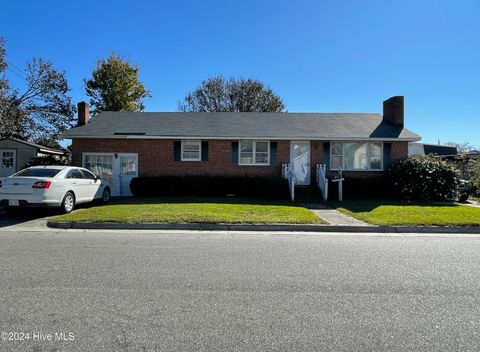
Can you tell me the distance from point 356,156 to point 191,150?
8559mm

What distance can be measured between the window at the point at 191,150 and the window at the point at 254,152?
6.94ft

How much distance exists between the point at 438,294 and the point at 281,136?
1330 cm

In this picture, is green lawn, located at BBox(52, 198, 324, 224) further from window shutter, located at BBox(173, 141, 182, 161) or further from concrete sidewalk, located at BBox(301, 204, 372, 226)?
window shutter, located at BBox(173, 141, 182, 161)

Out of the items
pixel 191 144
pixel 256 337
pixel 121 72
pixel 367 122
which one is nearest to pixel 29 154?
pixel 191 144

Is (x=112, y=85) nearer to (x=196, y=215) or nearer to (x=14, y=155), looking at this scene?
(x=14, y=155)

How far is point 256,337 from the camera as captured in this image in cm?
318

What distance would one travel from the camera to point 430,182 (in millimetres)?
15172

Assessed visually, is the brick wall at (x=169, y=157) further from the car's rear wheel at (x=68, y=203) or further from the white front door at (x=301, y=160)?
the car's rear wheel at (x=68, y=203)

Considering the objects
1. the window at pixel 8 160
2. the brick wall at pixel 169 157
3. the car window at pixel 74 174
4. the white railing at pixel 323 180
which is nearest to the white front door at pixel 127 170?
the brick wall at pixel 169 157

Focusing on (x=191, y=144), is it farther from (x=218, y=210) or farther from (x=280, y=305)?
(x=280, y=305)

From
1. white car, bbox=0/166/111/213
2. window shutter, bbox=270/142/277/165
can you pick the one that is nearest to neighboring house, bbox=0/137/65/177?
white car, bbox=0/166/111/213

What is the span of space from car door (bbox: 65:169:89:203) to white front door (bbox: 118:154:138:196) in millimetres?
5164

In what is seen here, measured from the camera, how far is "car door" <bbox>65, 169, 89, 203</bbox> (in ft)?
37.3

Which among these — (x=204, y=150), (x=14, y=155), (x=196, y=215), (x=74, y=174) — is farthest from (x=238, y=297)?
(x=14, y=155)
